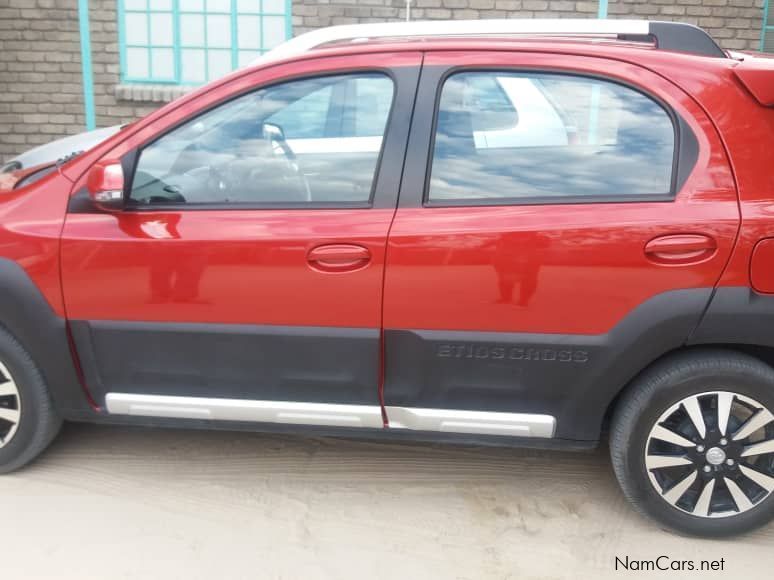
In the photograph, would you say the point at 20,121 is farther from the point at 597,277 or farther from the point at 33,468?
the point at 597,277

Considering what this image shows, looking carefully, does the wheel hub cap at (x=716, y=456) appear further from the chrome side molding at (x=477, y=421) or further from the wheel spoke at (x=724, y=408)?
the chrome side molding at (x=477, y=421)

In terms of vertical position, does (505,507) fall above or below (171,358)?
below

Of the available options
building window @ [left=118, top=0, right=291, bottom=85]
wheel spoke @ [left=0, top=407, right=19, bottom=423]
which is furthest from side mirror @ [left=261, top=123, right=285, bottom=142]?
building window @ [left=118, top=0, right=291, bottom=85]

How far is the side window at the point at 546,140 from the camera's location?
2.59 metres

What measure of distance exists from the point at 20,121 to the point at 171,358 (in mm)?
6306

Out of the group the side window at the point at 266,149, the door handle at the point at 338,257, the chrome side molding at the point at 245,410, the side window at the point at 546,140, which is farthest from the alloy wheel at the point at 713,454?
the side window at the point at 266,149

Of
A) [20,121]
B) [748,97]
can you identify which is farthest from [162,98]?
[748,97]

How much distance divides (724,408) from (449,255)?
1.08 meters

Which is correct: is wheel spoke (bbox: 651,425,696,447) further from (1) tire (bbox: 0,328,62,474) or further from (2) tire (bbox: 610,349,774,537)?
(1) tire (bbox: 0,328,62,474)

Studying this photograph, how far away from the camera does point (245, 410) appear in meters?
2.84

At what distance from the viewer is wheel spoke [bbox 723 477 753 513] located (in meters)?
2.68

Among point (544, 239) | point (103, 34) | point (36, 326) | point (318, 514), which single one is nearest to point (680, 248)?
point (544, 239)

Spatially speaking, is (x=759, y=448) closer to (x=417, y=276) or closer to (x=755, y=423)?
(x=755, y=423)

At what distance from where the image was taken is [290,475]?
317 cm
